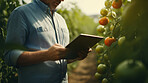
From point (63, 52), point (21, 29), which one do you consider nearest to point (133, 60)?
point (63, 52)

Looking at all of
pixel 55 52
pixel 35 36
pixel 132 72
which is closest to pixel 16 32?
pixel 35 36

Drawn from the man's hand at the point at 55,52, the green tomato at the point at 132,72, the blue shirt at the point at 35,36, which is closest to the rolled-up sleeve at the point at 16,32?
the blue shirt at the point at 35,36

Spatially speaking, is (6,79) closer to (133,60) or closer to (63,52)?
(63,52)

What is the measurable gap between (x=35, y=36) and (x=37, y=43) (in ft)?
0.20

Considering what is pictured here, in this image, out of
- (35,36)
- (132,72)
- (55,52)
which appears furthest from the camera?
(35,36)

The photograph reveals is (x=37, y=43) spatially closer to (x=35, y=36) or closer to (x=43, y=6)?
(x=35, y=36)

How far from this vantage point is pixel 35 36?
1233mm

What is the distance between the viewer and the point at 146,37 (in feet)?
1.33

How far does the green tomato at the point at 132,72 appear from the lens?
40cm

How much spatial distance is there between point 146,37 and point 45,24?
1.03 m

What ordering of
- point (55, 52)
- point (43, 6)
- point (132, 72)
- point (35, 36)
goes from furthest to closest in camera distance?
point (43, 6) → point (35, 36) → point (55, 52) → point (132, 72)

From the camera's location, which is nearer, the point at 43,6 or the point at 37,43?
the point at 37,43

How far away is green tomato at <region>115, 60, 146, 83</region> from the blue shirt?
0.88 m

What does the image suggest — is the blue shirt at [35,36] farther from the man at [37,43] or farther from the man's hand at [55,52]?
the man's hand at [55,52]
